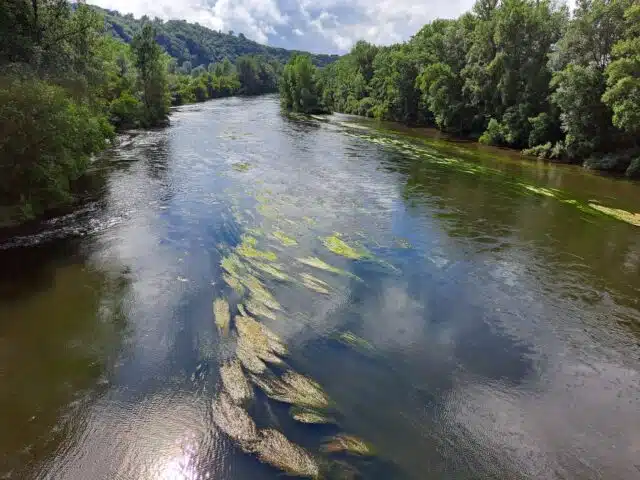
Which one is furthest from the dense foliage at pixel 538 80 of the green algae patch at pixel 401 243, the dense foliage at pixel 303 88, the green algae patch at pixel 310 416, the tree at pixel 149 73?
the tree at pixel 149 73

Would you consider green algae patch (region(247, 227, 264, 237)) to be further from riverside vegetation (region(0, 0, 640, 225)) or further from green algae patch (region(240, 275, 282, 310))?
riverside vegetation (region(0, 0, 640, 225))

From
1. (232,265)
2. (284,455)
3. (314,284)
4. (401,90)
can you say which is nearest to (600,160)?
(314,284)

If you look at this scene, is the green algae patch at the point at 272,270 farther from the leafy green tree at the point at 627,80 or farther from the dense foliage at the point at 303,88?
the dense foliage at the point at 303,88

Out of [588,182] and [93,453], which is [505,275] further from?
[588,182]

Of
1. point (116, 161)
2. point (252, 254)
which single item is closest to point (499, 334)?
point (252, 254)

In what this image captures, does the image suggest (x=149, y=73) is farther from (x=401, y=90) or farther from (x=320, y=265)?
(x=320, y=265)

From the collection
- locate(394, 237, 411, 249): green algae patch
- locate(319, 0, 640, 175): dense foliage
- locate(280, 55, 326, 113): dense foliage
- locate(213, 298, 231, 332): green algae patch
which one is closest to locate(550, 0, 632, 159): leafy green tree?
locate(319, 0, 640, 175): dense foliage
